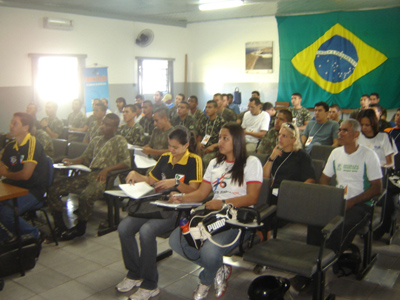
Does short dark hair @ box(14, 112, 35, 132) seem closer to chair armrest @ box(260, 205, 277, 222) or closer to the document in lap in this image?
the document in lap

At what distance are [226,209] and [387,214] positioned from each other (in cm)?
220

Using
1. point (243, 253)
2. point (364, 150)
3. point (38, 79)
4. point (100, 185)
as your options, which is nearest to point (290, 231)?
point (364, 150)

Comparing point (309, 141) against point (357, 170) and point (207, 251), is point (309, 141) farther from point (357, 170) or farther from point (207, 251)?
point (207, 251)

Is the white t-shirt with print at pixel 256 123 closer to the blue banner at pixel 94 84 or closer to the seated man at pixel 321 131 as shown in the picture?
the seated man at pixel 321 131

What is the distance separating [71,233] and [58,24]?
6244 mm

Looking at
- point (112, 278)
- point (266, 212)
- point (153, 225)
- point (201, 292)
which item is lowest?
point (112, 278)

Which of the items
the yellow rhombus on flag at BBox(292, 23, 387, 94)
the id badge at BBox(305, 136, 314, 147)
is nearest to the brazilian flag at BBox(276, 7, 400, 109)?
the yellow rhombus on flag at BBox(292, 23, 387, 94)

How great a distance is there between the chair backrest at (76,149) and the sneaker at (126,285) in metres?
2.29

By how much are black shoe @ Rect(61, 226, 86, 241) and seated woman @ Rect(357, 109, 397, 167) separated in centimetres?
314

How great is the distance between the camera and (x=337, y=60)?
30.9 feet

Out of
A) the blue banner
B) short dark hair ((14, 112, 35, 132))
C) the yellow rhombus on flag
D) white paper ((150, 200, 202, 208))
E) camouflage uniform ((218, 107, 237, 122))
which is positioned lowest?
white paper ((150, 200, 202, 208))

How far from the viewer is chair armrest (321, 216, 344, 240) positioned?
2416 mm

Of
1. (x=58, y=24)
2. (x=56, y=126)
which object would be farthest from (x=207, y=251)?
(x=58, y=24)

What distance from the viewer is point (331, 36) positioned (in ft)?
30.6
